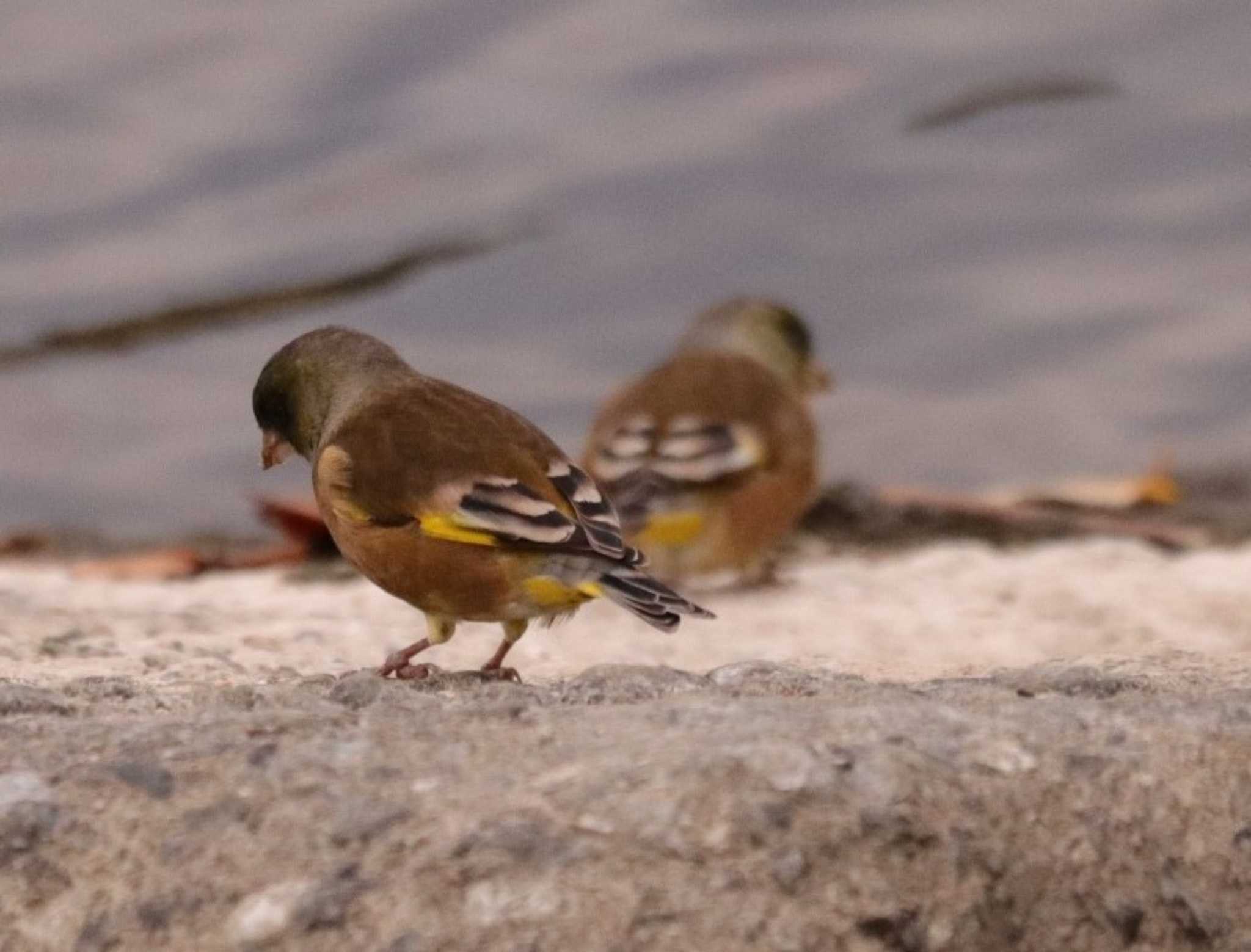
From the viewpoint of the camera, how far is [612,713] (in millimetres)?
3311

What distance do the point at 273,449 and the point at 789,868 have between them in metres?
2.20

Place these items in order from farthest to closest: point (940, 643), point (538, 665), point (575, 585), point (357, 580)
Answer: point (357, 580) < point (940, 643) < point (538, 665) < point (575, 585)

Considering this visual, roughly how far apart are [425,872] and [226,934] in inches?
9.3

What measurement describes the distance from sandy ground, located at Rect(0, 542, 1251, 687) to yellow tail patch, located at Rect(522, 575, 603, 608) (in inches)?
5.3

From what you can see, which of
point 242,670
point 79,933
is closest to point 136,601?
point 242,670

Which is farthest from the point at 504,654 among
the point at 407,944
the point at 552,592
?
the point at 407,944

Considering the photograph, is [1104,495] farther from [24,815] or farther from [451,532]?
[24,815]

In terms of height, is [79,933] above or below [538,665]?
above

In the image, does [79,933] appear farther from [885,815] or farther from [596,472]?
[596,472]

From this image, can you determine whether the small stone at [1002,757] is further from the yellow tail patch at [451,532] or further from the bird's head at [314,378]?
the bird's head at [314,378]

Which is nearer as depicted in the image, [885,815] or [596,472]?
[885,815]

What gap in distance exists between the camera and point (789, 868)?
9.49ft

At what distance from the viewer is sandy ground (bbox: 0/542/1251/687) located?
4.41m

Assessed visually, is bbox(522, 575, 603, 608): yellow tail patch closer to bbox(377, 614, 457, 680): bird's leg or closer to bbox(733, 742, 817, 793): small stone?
bbox(377, 614, 457, 680): bird's leg
